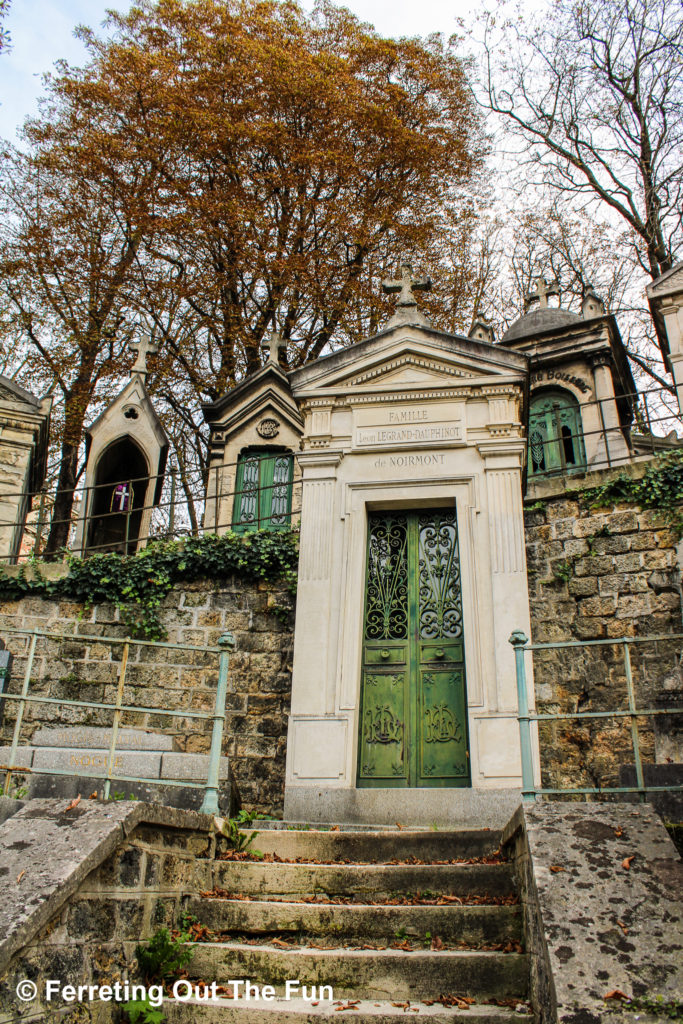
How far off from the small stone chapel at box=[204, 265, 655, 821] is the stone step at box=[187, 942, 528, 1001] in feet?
8.46

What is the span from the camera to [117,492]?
43.6 ft

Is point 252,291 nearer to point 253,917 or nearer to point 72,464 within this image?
point 72,464

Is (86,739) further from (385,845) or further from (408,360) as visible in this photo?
(408,360)

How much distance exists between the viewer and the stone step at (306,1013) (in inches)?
130

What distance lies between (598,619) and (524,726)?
4621mm

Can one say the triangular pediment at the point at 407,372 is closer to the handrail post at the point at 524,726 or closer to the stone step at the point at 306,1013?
the handrail post at the point at 524,726

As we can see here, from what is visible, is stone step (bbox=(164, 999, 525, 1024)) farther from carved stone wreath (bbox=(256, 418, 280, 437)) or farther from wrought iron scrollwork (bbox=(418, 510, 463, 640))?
carved stone wreath (bbox=(256, 418, 280, 437))

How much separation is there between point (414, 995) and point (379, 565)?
438 cm

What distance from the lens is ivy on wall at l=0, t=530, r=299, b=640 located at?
920cm

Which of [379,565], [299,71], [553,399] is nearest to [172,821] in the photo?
[379,565]

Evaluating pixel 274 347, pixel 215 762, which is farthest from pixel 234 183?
pixel 215 762

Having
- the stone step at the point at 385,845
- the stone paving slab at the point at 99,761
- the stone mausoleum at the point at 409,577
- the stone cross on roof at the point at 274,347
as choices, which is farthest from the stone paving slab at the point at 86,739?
the stone cross on roof at the point at 274,347

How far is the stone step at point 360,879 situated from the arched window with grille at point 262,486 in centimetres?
834

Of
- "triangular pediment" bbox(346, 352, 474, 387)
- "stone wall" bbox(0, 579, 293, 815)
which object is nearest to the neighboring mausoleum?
"stone wall" bbox(0, 579, 293, 815)
